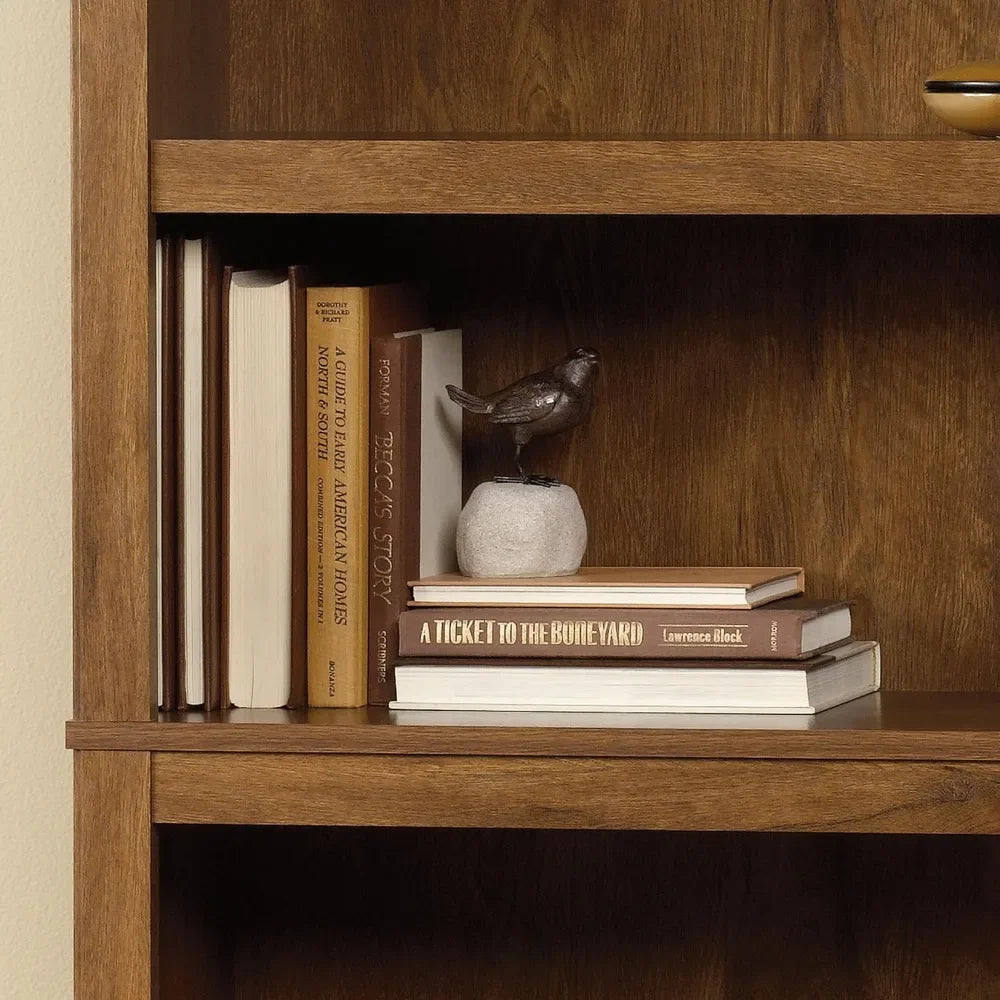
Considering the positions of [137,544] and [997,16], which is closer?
[137,544]

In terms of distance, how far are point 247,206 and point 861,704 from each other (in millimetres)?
520

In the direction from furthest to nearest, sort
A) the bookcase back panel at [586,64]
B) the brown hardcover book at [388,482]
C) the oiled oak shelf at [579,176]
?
the bookcase back panel at [586,64], the brown hardcover book at [388,482], the oiled oak shelf at [579,176]

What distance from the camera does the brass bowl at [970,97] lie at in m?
0.94

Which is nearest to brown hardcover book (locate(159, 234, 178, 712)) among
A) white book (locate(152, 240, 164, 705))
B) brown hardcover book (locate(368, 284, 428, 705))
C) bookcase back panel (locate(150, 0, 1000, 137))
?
white book (locate(152, 240, 164, 705))

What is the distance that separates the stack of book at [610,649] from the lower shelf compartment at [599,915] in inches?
10.2

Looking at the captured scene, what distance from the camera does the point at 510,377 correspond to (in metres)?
1.21

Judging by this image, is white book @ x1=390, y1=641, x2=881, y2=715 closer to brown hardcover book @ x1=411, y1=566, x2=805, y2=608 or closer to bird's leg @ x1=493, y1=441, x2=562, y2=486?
brown hardcover book @ x1=411, y1=566, x2=805, y2=608

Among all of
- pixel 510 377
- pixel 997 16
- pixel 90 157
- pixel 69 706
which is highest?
pixel 997 16

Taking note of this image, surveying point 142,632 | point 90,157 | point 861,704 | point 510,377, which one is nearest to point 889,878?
point 861,704

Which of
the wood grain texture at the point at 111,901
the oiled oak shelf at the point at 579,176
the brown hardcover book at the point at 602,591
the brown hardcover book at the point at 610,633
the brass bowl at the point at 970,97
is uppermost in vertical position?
the brass bowl at the point at 970,97

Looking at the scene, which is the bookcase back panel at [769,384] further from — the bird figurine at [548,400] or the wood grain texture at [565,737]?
the wood grain texture at [565,737]

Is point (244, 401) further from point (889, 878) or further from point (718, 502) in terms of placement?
point (889, 878)

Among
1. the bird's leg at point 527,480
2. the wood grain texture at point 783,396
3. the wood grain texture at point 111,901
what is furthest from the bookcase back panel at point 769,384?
the wood grain texture at point 111,901

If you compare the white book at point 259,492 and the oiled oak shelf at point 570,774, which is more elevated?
the white book at point 259,492
